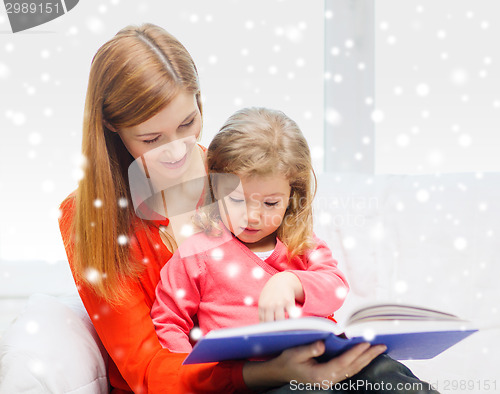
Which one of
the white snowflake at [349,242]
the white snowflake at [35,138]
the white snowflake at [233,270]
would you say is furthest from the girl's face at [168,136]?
the white snowflake at [35,138]

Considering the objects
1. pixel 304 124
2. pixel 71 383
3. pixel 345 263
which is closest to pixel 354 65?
pixel 304 124

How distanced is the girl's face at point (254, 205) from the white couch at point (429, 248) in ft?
1.49

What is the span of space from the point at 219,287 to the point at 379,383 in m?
0.39

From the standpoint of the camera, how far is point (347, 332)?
72cm

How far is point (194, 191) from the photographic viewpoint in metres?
1.28

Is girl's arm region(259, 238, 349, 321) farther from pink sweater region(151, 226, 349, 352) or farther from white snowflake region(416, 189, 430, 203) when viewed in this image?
white snowflake region(416, 189, 430, 203)

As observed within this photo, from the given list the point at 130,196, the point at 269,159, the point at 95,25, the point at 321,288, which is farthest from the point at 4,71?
the point at 321,288

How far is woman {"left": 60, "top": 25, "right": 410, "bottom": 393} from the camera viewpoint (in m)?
1.01

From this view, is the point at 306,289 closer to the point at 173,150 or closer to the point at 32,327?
the point at 173,150

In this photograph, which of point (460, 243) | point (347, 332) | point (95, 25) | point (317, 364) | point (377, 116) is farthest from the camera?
point (377, 116)

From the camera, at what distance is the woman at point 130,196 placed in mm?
1013

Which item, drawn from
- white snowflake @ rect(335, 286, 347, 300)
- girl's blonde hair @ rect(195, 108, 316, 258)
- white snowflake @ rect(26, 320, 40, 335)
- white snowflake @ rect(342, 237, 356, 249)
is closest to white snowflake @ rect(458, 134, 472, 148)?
white snowflake @ rect(342, 237, 356, 249)

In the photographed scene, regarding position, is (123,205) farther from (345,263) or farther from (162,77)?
(345,263)

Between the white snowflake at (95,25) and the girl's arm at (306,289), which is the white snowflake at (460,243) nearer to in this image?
the girl's arm at (306,289)
